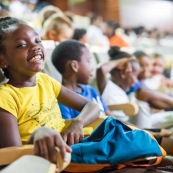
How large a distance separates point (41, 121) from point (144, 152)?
12.7 inches

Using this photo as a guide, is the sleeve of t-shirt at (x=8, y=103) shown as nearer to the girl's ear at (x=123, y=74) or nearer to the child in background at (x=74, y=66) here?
the child in background at (x=74, y=66)

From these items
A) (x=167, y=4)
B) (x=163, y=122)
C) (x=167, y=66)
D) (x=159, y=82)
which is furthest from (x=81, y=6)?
(x=163, y=122)

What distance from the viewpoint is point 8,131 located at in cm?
96

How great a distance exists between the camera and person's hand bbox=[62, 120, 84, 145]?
3.38ft

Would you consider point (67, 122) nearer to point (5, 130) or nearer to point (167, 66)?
point (5, 130)

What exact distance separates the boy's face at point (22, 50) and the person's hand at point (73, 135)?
0.20 meters

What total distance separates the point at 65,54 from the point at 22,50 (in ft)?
1.76

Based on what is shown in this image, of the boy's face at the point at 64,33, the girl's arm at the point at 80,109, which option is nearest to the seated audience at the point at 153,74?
the boy's face at the point at 64,33

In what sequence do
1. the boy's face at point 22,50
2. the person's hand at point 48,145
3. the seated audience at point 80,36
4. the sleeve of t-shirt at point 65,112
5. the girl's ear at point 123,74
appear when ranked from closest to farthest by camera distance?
the person's hand at point 48,145, the boy's face at point 22,50, the sleeve of t-shirt at point 65,112, the girl's ear at point 123,74, the seated audience at point 80,36

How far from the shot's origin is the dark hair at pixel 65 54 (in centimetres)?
157

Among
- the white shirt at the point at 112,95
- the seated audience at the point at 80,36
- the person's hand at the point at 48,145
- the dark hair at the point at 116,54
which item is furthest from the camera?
the seated audience at the point at 80,36

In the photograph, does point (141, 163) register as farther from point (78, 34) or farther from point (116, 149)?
point (78, 34)

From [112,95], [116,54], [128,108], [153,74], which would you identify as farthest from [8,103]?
[153,74]

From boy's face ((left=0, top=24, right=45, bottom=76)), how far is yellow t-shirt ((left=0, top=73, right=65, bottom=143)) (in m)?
0.07
